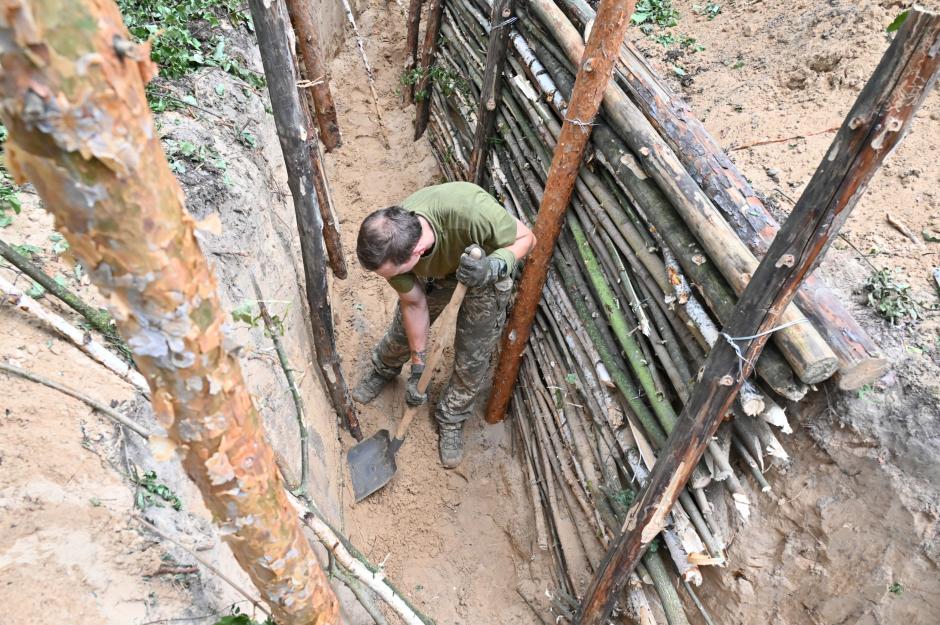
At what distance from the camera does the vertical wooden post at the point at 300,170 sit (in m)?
2.33

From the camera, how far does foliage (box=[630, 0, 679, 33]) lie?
507 cm

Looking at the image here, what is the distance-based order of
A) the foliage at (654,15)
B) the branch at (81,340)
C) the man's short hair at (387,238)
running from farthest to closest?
the foliage at (654,15), the man's short hair at (387,238), the branch at (81,340)

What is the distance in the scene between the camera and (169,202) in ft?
2.50

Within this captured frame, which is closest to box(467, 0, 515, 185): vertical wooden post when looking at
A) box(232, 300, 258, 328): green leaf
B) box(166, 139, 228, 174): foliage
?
box(166, 139, 228, 174): foliage

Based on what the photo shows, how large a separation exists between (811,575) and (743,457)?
0.46 m

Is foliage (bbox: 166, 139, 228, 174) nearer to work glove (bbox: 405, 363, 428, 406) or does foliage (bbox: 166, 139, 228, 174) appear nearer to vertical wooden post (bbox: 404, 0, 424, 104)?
work glove (bbox: 405, 363, 428, 406)

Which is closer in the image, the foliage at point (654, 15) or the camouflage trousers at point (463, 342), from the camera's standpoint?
the camouflage trousers at point (463, 342)

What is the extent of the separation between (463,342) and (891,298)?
6.99 feet

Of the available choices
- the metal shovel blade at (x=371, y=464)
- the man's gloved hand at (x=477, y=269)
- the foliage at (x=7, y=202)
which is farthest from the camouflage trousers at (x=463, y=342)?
the foliage at (x=7, y=202)

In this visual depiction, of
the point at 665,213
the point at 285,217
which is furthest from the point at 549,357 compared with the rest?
the point at 285,217

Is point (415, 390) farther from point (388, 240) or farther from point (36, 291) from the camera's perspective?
point (36, 291)

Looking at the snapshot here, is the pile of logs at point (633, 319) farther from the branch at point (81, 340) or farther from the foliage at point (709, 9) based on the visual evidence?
the foliage at point (709, 9)

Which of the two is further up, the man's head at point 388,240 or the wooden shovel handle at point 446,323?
the man's head at point 388,240

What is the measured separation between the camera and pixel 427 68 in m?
5.62
